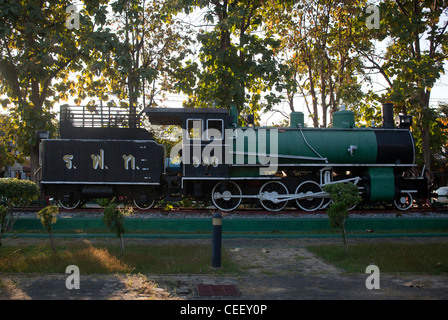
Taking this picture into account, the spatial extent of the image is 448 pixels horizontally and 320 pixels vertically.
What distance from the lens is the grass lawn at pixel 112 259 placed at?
7.21 m

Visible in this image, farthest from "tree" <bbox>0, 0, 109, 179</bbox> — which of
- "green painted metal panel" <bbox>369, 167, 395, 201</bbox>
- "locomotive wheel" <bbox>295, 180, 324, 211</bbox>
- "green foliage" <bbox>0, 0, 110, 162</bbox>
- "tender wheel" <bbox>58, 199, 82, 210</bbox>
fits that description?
"green painted metal panel" <bbox>369, 167, 395, 201</bbox>

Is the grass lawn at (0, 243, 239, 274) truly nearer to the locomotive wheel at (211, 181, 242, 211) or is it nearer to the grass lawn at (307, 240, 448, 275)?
the grass lawn at (307, 240, 448, 275)

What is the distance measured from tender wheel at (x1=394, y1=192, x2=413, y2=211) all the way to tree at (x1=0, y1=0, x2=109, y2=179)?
1237 centimetres

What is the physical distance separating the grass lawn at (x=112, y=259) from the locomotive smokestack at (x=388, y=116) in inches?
374

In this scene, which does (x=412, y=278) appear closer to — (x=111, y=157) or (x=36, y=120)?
(x=111, y=157)

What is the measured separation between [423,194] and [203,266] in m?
10.5

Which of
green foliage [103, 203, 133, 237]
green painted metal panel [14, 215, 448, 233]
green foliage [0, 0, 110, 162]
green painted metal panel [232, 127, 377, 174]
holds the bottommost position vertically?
green painted metal panel [14, 215, 448, 233]

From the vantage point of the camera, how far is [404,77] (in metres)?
18.1

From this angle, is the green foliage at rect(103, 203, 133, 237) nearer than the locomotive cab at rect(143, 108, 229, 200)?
Yes

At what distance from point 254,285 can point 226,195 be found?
25.8 feet

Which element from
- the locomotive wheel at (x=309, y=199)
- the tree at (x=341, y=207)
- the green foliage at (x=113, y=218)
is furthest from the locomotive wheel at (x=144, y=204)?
the tree at (x=341, y=207)

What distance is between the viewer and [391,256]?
8133mm

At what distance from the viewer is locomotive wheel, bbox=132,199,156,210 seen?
14727mm

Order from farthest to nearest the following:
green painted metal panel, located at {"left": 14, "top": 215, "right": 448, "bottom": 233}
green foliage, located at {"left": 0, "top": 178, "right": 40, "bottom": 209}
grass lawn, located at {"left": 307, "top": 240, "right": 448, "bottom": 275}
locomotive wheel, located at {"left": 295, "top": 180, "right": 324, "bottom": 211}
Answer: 1. locomotive wheel, located at {"left": 295, "top": 180, "right": 324, "bottom": 211}
2. green painted metal panel, located at {"left": 14, "top": 215, "right": 448, "bottom": 233}
3. green foliage, located at {"left": 0, "top": 178, "right": 40, "bottom": 209}
4. grass lawn, located at {"left": 307, "top": 240, "right": 448, "bottom": 275}
